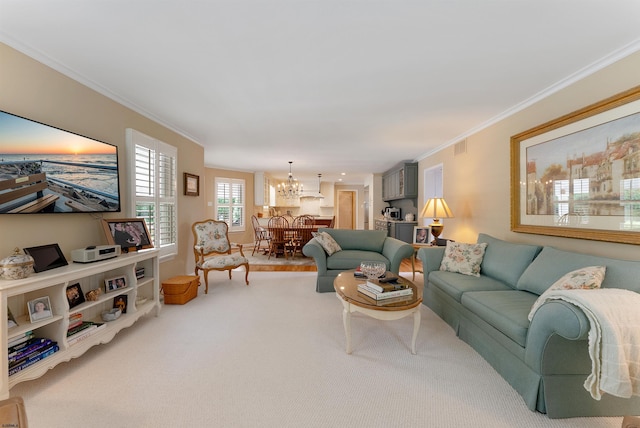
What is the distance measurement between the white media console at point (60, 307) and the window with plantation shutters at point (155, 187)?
82 centimetres

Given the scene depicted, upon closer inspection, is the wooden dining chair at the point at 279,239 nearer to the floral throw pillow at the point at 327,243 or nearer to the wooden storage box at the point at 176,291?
the floral throw pillow at the point at 327,243

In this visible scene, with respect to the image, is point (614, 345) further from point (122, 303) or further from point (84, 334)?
point (122, 303)

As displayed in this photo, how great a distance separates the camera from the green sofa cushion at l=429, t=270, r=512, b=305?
2.53 meters

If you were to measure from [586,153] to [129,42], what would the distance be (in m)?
3.99

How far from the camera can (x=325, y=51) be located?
6.73ft

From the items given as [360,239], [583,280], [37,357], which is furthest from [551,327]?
[37,357]

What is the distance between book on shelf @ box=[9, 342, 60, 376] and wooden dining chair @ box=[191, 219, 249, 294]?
1926mm

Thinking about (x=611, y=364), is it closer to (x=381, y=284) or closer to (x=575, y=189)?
(x=381, y=284)

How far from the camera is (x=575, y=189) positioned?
248cm

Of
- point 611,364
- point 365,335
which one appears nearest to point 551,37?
point 611,364

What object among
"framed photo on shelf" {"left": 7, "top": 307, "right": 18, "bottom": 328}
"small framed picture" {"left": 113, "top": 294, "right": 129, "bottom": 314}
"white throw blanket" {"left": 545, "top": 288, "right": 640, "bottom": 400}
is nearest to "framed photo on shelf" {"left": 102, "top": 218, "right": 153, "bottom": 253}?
"small framed picture" {"left": 113, "top": 294, "right": 129, "bottom": 314}

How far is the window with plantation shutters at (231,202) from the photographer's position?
7.95 metres

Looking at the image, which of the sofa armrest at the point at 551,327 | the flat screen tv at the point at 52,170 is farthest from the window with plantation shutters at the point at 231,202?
the sofa armrest at the point at 551,327

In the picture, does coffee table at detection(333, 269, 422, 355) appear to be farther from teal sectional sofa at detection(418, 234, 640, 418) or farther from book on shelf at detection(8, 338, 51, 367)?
book on shelf at detection(8, 338, 51, 367)
